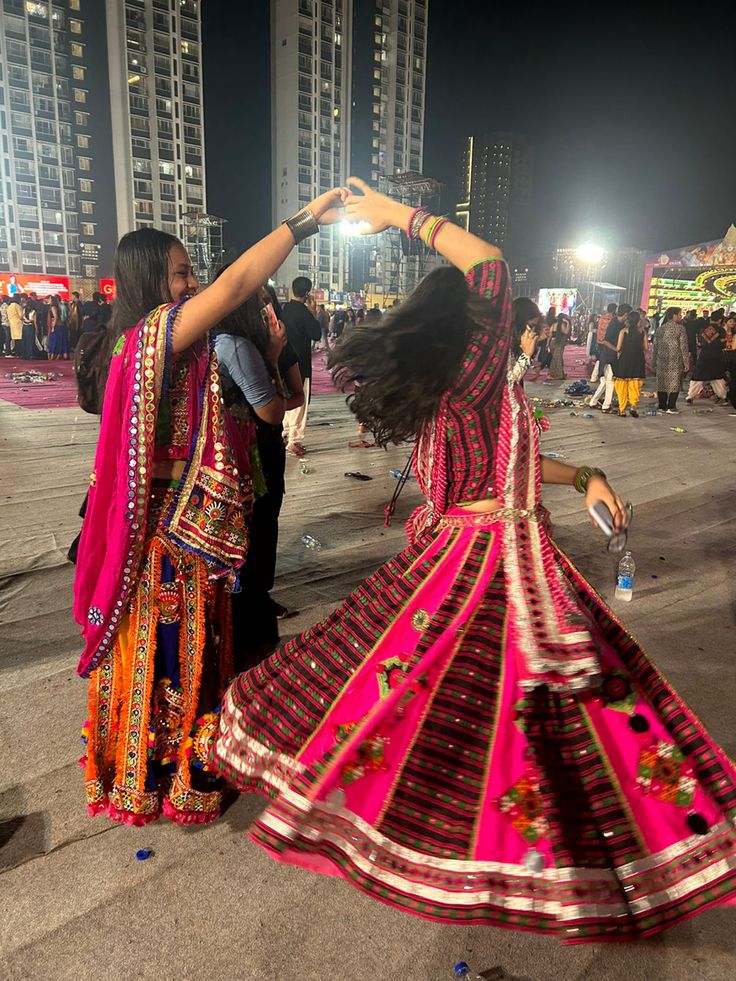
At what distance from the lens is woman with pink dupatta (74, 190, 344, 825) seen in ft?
6.00

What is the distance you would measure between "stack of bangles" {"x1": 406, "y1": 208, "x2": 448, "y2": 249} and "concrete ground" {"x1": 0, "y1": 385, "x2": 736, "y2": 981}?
192cm

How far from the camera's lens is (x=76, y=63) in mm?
58656

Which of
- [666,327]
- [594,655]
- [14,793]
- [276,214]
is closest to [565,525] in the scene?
[594,655]

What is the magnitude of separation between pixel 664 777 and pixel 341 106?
83.9 m

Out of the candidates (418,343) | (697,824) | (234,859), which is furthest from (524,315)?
(234,859)

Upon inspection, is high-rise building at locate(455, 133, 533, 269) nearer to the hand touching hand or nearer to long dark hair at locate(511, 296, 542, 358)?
long dark hair at locate(511, 296, 542, 358)

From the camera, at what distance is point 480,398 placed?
1737 mm

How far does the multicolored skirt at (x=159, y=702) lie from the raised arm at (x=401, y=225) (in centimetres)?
103

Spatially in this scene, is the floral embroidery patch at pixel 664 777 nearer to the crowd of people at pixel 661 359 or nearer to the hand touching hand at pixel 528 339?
the hand touching hand at pixel 528 339

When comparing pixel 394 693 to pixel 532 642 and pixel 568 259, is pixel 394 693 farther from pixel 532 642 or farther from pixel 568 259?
pixel 568 259

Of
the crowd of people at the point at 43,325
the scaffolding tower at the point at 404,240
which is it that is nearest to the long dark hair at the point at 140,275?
the crowd of people at the point at 43,325

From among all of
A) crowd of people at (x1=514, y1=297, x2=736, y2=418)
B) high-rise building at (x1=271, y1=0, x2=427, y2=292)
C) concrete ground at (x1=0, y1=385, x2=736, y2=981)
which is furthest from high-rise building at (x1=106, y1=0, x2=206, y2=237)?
concrete ground at (x1=0, y1=385, x2=736, y2=981)

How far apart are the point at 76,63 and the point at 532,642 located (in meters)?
74.0

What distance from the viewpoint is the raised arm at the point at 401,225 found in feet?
5.53
